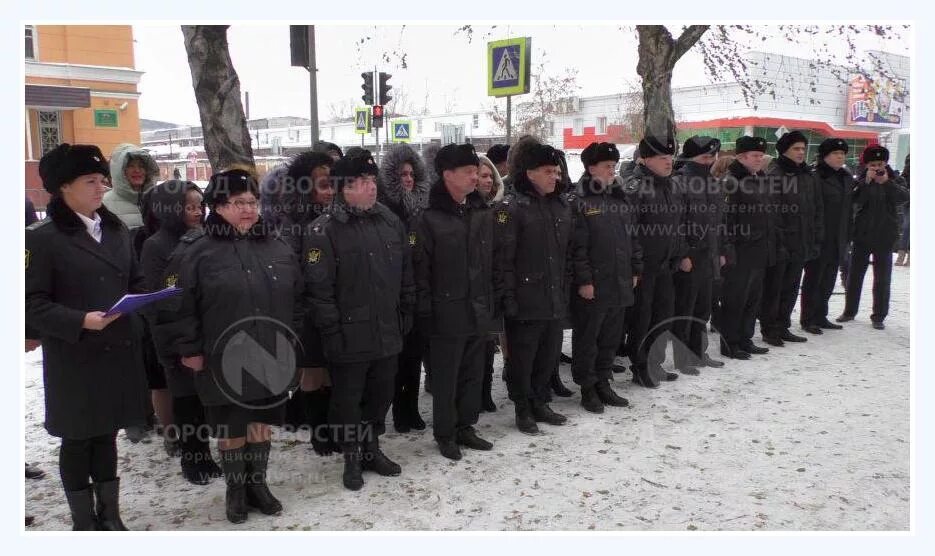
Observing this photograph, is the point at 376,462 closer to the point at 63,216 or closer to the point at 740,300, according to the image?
the point at 63,216

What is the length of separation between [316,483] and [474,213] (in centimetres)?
194

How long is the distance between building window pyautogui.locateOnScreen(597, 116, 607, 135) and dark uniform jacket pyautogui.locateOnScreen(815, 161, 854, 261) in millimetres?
25133

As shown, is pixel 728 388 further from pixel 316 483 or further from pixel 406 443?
pixel 316 483

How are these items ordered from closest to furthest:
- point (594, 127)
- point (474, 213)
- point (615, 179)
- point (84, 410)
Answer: point (84, 410) < point (474, 213) < point (615, 179) < point (594, 127)

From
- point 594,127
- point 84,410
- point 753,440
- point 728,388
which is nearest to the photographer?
point 84,410

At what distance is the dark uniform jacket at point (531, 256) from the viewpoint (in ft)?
15.3

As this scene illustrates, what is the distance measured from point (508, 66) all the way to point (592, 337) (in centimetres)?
499

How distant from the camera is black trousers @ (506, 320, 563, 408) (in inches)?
191

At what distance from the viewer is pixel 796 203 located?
22.8 ft

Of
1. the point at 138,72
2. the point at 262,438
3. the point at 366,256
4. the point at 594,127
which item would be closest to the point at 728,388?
the point at 366,256

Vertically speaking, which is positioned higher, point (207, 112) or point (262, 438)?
point (207, 112)

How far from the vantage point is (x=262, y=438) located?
3.65 m

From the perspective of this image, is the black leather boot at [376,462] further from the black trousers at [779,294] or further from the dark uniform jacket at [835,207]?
the dark uniform jacket at [835,207]

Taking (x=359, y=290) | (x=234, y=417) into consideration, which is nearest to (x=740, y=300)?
(x=359, y=290)
